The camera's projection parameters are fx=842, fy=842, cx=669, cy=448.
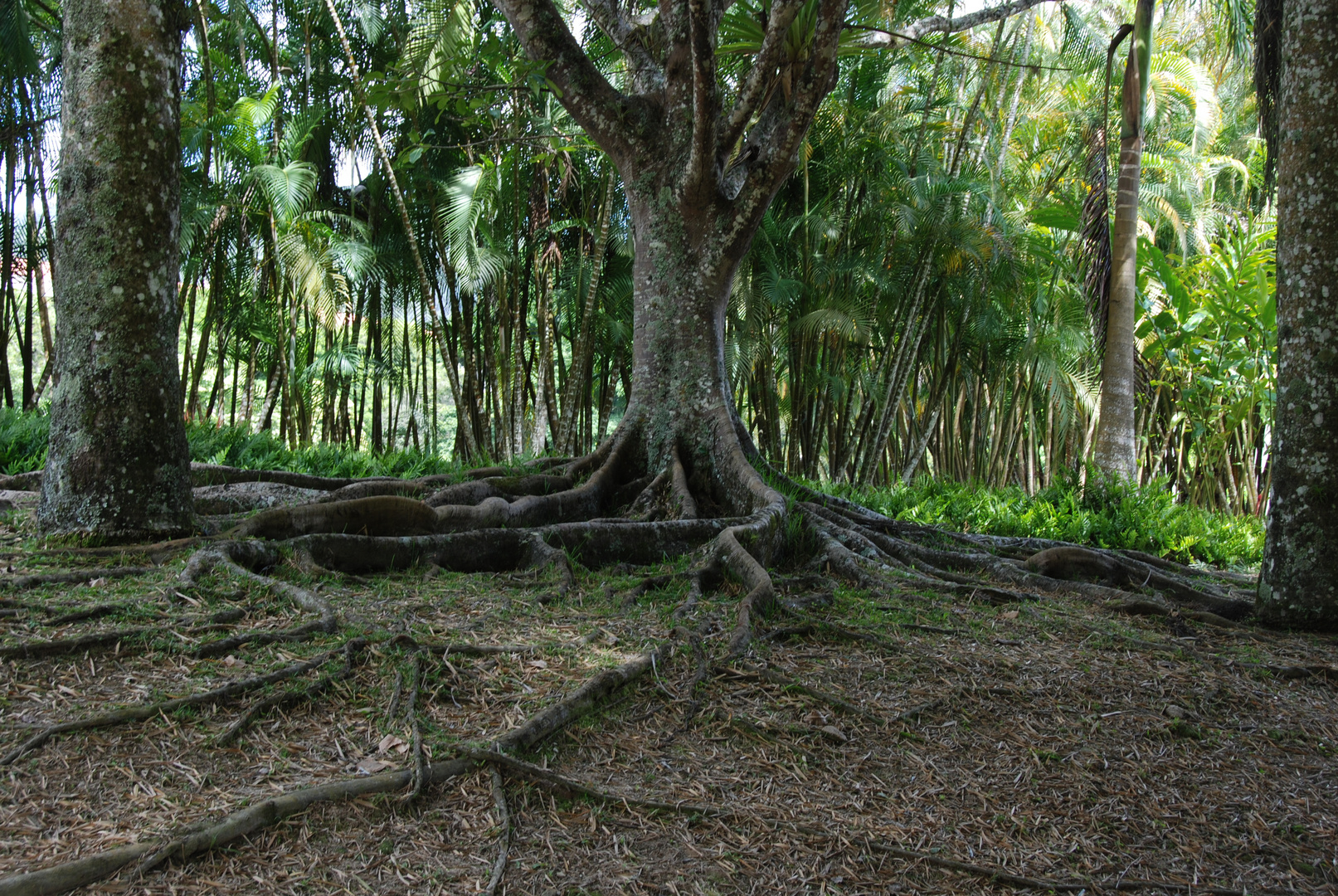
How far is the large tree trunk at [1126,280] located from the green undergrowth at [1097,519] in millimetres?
409

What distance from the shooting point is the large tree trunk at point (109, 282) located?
4.20 m

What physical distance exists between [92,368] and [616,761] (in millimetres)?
3351

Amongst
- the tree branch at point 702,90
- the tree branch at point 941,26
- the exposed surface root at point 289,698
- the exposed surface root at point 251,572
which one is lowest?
the exposed surface root at point 289,698

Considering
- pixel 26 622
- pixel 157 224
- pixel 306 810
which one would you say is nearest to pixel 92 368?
pixel 157 224

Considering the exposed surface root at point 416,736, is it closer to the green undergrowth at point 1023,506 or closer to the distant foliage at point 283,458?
the distant foliage at point 283,458

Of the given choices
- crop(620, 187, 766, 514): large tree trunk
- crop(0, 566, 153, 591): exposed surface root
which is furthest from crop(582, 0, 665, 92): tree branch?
crop(0, 566, 153, 591): exposed surface root

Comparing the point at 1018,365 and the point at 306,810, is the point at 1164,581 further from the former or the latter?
the point at 1018,365

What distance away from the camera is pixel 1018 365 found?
46.1 ft

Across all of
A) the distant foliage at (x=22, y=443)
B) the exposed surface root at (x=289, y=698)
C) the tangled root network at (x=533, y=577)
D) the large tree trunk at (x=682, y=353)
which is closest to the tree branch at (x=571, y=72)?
the large tree trunk at (x=682, y=353)

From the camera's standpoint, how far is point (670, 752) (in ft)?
9.45

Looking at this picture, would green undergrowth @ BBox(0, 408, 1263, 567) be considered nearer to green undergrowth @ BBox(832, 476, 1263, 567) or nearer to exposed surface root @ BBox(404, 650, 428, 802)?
green undergrowth @ BBox(832, 476, 1263, 567)

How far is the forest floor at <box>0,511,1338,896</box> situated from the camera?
87.6 inches

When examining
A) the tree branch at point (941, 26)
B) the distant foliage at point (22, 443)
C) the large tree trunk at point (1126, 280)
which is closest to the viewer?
the distant foliage at point (22, 443)

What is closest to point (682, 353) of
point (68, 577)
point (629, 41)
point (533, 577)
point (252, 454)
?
point (533, 577)
